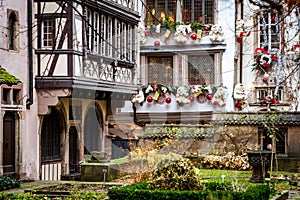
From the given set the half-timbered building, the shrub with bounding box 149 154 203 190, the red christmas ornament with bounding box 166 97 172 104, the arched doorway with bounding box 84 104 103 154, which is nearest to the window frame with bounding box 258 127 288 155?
the half-timbered building

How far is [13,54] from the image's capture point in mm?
22375

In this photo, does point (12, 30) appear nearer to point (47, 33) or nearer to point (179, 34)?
point (47, 33)

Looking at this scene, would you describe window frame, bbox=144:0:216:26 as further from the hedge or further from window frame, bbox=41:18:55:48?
the hedge

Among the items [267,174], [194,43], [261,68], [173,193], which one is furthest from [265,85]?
[173,193]

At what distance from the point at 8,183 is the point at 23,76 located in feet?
13.4

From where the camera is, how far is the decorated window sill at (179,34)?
32.6 m

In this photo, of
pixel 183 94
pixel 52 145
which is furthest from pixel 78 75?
pixel 183 94

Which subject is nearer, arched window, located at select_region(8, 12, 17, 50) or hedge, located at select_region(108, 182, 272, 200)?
hedge, located at select_region(108, 182, 272, 200)

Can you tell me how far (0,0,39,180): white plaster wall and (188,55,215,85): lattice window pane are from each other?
39.1 feet

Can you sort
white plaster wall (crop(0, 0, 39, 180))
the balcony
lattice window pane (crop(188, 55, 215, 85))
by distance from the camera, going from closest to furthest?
white plaster wall (crop(0, 0, 39, 180)) < the balcony < lattice window pane (crop(188, 55, 215, 85))

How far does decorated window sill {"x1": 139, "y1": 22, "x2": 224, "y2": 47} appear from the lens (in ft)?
107

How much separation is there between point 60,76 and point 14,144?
2538 millimetres

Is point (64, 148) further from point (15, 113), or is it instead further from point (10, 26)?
point (10, 26)

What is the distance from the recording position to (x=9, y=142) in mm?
22344
